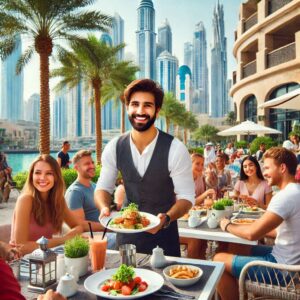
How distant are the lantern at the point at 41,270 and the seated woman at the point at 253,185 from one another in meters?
3.47

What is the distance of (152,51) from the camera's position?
571 feet

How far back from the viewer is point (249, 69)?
26219 mm

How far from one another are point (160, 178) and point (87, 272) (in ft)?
2.83

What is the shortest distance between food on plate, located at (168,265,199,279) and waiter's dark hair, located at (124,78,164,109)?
121 cm

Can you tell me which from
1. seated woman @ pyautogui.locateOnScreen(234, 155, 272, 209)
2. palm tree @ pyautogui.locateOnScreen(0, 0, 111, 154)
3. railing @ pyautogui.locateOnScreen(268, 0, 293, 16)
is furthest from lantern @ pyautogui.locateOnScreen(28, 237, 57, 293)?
railing @ pyautogui.locateOnScreen(268, 0, 293, 16)

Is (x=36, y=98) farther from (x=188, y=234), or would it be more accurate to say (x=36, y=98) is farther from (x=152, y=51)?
(x=188, y=234)

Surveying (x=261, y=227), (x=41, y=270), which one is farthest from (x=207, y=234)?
(x=41, y=270)

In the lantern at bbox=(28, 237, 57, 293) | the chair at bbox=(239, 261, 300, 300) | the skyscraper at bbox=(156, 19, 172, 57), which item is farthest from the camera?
the skyscraper at bbox=(156, 19, 172, 57)

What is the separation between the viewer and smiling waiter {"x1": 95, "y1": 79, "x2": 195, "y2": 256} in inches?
107

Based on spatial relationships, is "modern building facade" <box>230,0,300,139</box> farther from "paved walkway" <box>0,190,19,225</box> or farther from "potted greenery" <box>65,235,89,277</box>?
"potted greenery" <box>65,235,89,277</box>

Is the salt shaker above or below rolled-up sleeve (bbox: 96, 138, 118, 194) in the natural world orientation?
below

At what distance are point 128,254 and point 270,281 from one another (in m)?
1.21

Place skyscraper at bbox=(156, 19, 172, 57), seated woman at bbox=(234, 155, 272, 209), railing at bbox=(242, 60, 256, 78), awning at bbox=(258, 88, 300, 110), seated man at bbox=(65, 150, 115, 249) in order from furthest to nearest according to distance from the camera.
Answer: skyscraper at bbox=(156, 19, 172, 57), railing at bbox=(242, 60, 256, 78), awning at bbox=(258, 88, 300, 110), seated woman at bbox=(234, 155, 272, 209), seated man at bbox=(65, 150, 115, 249)

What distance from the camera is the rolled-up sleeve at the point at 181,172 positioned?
2.72 m
